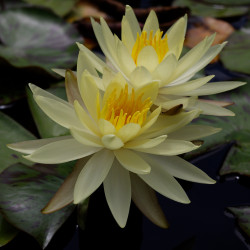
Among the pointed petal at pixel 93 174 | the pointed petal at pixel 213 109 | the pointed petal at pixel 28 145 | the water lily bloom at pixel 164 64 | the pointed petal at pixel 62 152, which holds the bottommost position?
the pointed petal at pixel 28 145

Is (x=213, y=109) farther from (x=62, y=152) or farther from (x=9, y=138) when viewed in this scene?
(x=9, y=138)

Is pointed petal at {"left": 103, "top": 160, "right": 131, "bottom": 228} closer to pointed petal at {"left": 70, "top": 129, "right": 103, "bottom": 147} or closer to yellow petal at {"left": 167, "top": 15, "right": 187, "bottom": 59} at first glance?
pointed petal at {"left": 70, "top": 129, "right": 103, "bottom": 147}

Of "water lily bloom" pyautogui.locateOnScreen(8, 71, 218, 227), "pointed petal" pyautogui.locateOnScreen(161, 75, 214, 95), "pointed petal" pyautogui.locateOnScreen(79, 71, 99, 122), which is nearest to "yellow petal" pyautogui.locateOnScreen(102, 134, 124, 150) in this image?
"water lily bloom" pyautogui.locateOnScreen(8, 71, 218, 227)

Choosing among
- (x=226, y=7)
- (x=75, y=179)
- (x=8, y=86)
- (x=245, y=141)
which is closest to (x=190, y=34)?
(x=226, y=7)

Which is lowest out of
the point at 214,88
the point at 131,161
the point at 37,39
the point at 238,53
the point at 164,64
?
the point at 37,39

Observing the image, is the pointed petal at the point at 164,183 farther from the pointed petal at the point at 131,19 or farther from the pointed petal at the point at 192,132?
the pointed petal at the point at 131,19

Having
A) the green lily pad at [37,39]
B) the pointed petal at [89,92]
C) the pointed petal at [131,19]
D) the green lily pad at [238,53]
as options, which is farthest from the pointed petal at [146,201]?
the green lily pad at [238,53]

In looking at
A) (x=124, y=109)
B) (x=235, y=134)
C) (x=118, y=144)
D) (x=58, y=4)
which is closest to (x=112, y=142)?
(x=118, y=144)
